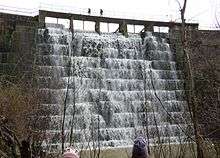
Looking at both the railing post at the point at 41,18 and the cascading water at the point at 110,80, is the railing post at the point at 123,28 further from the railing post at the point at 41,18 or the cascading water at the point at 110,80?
the railing post at the point at 41,18

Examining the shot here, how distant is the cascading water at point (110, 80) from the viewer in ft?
60.2

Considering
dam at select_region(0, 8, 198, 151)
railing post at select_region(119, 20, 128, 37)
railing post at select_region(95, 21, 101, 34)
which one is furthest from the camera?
railing post at select_region(119, 20, 128, 37)

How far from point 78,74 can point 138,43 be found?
4.49 meters

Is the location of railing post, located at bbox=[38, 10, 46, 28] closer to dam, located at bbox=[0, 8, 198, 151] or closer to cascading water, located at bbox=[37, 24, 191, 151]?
dam, located at bbox=[0, 8, 198, 151]

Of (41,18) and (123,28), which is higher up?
(41,18)

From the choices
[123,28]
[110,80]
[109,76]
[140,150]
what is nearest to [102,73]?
[109,76]

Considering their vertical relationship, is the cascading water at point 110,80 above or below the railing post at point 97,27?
below

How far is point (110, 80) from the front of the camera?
21.0 meters

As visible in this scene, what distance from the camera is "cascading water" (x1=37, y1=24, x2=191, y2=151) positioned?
722 inches

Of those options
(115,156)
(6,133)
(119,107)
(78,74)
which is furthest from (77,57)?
(6,133)

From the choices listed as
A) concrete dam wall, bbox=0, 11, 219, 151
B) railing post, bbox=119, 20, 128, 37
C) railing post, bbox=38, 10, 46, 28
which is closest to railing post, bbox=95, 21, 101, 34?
concrete dam wall, bbox=0, 11, 219, 151

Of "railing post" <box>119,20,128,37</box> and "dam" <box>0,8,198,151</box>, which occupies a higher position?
"railing post" <box>119,20,128,37</box>

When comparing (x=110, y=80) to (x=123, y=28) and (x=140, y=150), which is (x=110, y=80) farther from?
(x=140, y=150)

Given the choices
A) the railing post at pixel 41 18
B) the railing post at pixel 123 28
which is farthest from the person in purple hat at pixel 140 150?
the railing post at pixel 123 28
